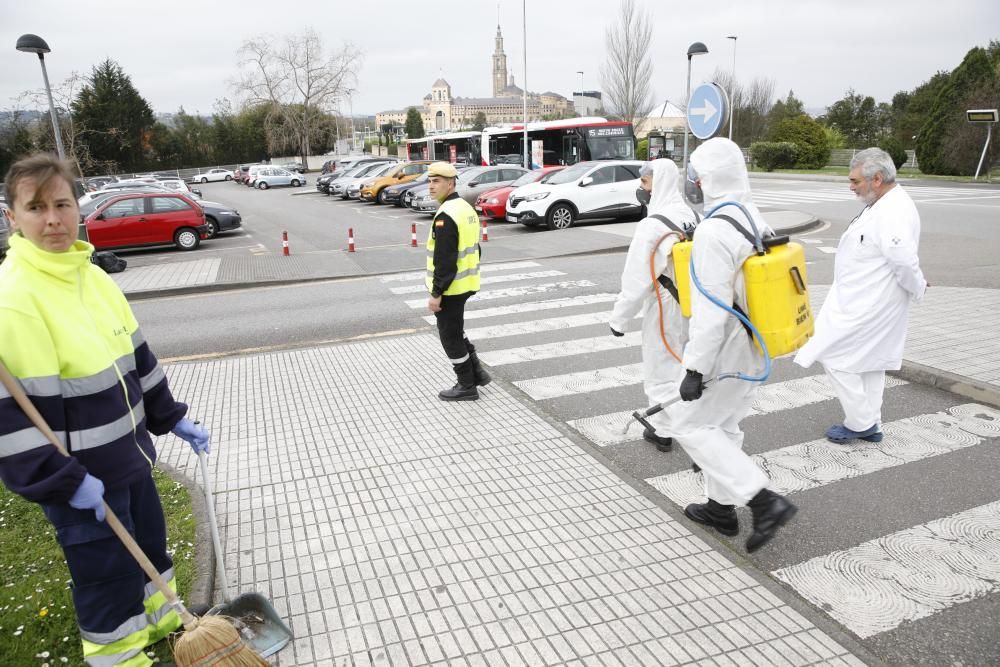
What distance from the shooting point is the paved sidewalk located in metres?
3.01

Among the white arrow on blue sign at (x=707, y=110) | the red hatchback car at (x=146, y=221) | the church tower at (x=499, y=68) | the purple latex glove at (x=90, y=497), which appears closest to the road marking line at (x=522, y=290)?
the white arrow on blue sign at (x=707, y=110)

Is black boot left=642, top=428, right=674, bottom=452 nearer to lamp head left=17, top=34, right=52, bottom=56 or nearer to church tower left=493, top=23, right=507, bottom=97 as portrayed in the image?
lamp head left=17, top=34, right=52, bottom=56

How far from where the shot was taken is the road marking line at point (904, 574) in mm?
3176

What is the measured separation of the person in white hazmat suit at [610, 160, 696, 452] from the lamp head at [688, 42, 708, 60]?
578 inches

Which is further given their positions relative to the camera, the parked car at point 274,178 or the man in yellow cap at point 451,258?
the parked car at point 274,178

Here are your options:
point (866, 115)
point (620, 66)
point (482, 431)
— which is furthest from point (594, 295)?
point (866, 115)

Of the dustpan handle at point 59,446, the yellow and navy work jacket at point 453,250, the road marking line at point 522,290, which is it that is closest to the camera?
the dustpan handle at point 59,446

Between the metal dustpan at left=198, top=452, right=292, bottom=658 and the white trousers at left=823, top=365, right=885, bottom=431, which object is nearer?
the metal dustpan at left=198, top=452, right=292, bottom=658

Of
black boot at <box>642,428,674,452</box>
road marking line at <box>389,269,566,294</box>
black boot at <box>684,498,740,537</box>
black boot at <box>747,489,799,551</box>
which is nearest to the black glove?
black boot at <box>747,489,799,551</box>

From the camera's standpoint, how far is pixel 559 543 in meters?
3.78

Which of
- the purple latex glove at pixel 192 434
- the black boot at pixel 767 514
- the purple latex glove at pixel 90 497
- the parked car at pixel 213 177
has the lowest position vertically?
the parked car at pixel 213 177

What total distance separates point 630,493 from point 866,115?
198 feet

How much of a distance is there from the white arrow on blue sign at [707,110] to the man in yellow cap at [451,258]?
18.5ft

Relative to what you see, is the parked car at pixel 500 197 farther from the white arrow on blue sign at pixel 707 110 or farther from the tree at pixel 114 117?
the tree at pixel 114 117
